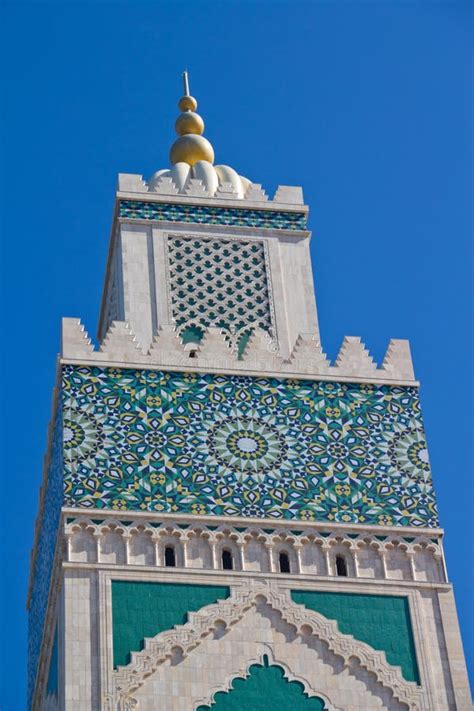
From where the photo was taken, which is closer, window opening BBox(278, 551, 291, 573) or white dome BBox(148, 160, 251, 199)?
window opening BBox(278, 551, 291, 573)

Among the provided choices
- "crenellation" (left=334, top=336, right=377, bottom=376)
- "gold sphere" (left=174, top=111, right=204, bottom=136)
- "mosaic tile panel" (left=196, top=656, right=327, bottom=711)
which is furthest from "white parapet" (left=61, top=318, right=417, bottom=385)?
"gold sphere" (left=174, top=111, right=204, bottom=136)

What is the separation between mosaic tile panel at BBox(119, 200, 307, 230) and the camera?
2052cm

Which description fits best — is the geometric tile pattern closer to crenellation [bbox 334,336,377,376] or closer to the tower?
the tower

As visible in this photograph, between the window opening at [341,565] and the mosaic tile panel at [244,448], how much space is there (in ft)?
0.98

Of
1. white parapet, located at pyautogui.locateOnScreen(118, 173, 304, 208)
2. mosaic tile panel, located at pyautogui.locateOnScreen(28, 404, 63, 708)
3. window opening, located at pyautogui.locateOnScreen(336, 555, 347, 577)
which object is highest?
white parapet, located at pyautogui.locateOnScreen(118, 173, 304, 208)

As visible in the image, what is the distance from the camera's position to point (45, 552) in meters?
19.0

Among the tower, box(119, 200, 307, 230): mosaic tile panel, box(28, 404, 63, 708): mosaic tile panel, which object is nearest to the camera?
the tower

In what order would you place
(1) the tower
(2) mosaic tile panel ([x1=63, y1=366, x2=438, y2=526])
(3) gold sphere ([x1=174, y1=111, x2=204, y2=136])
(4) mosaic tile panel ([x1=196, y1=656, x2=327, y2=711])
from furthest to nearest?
1. (3) gold sphere ([x1=174, y1=111, x2=204, y2=136])
2. (2) mosaic tile panel ([x1=63, y1=366, x2=438, y2=526])
3. (1) the tower
4. (4) mosaic tile panel ([x1=196, y1=656, x2=327, y2=711])

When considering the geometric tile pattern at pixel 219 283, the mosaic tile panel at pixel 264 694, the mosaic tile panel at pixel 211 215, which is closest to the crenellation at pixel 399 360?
the geometric tile pattern at pixel 219 283

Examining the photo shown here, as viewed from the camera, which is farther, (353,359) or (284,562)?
(353,359)

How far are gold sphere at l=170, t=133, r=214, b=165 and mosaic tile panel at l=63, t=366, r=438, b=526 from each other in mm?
3394

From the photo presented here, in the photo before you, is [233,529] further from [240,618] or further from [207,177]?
[207,177]

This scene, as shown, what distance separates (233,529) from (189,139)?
5019 mm

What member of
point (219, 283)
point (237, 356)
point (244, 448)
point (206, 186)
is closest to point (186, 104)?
point (206, 186)
